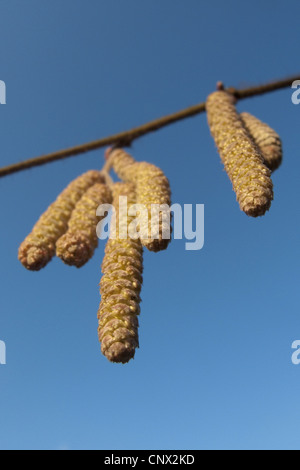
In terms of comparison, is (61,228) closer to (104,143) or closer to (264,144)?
(104,143)

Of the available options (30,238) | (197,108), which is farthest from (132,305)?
(197,108)

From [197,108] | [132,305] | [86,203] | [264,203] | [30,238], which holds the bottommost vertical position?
[132,305]

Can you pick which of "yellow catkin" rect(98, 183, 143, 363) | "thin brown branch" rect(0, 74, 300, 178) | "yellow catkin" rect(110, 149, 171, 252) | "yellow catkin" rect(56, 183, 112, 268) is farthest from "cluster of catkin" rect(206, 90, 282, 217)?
"yellow catkin" rect(56, 183, 112, 268)

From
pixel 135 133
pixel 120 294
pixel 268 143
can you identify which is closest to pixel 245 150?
pixel 268 143

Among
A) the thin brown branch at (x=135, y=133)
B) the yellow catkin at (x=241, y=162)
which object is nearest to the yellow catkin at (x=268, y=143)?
the yellow catkin at (x=241, y=162)

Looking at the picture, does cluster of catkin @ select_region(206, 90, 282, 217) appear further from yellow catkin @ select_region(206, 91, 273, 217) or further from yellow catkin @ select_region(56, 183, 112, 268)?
yellow catkin @ select_region(56, 183, 112, 268)

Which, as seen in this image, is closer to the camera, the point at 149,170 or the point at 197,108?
the point at 149,170

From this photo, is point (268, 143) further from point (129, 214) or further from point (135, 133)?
point (135, 133)
